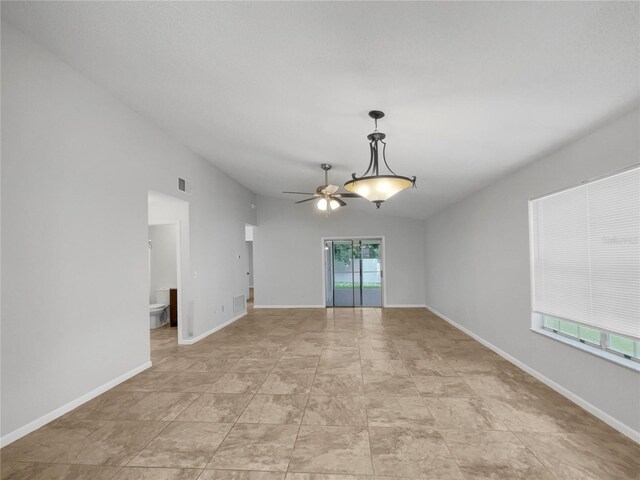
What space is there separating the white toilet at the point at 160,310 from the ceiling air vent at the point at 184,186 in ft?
9.70

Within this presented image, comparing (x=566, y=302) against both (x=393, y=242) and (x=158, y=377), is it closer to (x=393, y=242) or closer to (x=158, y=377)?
(x=158, y=377)

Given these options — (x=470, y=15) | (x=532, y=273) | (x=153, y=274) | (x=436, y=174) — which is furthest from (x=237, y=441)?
(x=153, y=274)

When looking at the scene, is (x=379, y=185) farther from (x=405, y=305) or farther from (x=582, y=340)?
(x=405, y=305)

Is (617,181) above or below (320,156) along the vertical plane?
below

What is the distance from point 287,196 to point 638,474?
A: 7923mm

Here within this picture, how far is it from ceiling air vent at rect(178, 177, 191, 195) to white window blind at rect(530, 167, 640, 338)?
491 cm

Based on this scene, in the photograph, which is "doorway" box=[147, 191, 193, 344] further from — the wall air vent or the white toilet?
the wall air vent

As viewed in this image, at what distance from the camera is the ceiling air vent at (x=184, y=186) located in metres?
5.16

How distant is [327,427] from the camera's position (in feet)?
8.98

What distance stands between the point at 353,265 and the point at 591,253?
6671 mm

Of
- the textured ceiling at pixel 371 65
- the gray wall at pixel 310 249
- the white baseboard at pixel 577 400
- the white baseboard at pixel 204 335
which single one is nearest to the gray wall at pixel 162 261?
the white baseboard at pixel 204 335

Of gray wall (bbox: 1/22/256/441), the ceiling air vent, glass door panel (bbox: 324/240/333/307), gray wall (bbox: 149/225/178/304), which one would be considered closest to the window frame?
gray wall (bbox: 1/22/256/441)

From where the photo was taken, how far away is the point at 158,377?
3951 mm

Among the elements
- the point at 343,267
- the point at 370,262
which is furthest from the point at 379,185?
the point at 343,267
